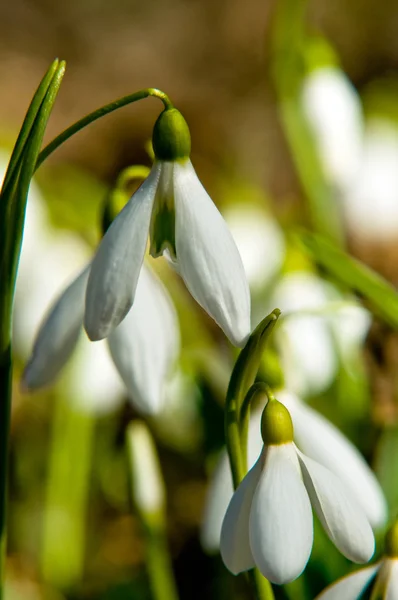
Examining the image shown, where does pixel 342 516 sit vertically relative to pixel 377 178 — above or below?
below

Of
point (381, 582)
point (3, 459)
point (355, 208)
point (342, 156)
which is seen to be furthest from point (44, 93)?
point (355, 208)

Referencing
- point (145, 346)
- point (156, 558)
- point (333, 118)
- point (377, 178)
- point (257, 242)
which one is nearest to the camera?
point (145, 346)

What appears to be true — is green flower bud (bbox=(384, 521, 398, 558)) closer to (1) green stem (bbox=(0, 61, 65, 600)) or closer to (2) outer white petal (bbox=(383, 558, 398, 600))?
(2) outer white petal (bbox=(383, 558, 398, 600))

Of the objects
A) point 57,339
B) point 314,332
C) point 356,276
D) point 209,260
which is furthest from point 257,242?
point 209,260

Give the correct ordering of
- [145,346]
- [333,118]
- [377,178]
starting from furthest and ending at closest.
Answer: [377,178]
[333,118]
[145,346]

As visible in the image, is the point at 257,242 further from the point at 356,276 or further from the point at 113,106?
the point at 113,106

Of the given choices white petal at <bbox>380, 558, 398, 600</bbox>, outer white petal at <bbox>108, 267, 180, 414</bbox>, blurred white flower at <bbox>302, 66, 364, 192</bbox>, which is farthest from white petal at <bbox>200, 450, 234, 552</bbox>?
blurred white flower at <bbox>302, 66, 364, 192</bbox>

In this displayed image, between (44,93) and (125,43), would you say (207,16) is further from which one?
(44,93)
